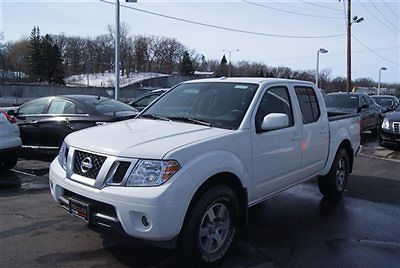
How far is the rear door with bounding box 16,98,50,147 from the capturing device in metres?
8.28

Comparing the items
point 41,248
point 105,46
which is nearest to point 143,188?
point 41,248

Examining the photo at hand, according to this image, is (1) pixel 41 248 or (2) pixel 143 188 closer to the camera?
(2) pixel 143 188

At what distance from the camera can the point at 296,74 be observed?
74625mm

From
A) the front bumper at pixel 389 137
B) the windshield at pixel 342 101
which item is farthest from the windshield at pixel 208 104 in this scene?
the windshield at pixel 342 101

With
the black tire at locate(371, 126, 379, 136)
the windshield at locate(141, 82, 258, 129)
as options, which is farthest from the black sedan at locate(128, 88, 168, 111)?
the black tire at locate(371, 126, 379, 136)

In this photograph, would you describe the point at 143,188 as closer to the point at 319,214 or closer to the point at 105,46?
the point at 319,214

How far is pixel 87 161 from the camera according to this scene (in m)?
3.62

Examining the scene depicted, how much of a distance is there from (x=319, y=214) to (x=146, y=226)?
10.4 feet

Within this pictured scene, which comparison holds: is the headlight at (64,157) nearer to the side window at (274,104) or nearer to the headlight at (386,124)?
the side window at (274,104)

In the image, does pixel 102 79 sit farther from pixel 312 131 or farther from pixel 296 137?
pixel 296 137

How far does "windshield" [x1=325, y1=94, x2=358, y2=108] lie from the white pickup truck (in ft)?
30.7

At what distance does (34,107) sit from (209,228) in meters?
6.54

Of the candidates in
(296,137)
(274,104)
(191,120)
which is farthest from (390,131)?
(191,120)

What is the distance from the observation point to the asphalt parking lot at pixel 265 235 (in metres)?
3.90
